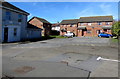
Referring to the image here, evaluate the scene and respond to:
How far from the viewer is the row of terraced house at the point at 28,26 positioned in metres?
16.9

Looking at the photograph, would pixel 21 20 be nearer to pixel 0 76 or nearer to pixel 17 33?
pixel 17 33

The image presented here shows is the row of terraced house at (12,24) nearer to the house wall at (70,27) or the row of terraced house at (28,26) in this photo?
the row of terraced house at (28,26)

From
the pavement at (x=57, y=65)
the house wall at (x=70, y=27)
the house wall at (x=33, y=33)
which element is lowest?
the pavement at (x=57, y=65)

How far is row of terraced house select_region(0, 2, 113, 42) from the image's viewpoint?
667 inches

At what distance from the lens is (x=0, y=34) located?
16234 millimetres

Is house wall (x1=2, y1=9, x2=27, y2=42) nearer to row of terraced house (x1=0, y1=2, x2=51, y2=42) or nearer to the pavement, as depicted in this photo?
row of terraced house (x1=0, y1=2, x2=51, y2=42)

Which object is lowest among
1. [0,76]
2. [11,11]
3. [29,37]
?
[0,76]

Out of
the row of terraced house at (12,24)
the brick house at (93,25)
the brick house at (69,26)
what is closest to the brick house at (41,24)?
the brick house at (69,26)

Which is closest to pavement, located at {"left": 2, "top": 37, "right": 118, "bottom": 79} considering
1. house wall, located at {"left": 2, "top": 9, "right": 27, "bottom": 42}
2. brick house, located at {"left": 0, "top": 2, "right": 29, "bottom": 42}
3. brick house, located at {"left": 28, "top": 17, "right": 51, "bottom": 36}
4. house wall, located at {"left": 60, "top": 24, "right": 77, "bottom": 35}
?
brick house, located at {"left": 0, "top": 2, "right": 29, "bottom": 42}

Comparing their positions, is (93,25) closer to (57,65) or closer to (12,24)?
(12,24)

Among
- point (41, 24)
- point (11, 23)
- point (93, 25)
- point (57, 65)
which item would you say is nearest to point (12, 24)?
point (11, 23)

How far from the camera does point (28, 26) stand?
2406cm

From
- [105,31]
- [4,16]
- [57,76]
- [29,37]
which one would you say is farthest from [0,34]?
[105,31]

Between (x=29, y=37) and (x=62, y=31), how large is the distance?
21.7m
